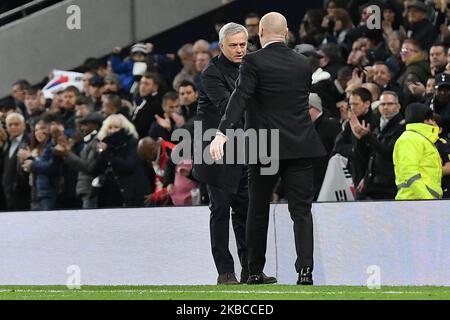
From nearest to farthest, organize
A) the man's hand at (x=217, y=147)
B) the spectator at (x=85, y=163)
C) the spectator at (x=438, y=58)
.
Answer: the man's hand at (x=217, y=147) → the spectator at (x=438, y=58) → the spectator at (x=85, y=163)

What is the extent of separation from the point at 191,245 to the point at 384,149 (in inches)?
82.2

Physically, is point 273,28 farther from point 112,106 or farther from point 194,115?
point 112,106

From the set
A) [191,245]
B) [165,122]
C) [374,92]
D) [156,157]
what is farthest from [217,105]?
[165,122]

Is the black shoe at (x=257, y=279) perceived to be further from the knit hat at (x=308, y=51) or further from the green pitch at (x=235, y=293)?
the knit hat at (x=308, y=51)

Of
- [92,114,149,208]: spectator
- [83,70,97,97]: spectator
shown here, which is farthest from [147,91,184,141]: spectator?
[83,70,97,97]: spectator

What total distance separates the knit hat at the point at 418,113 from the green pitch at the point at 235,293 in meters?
2.15

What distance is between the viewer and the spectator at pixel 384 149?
1322 cm

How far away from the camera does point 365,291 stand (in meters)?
10.1

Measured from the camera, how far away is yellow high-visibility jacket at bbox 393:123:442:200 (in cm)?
1196

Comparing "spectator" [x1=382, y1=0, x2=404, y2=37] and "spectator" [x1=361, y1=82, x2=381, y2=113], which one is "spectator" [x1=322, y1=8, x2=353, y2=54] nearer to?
"spectator" [x1=382, y1=0, x2=404, y2=37]

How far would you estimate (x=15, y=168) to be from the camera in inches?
675

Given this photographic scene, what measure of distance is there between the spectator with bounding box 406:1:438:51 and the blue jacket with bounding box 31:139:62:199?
4.20m

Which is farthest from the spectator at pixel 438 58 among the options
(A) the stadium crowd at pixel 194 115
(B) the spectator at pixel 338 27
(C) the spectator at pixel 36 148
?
(C) the spectator at pixel 36 148
